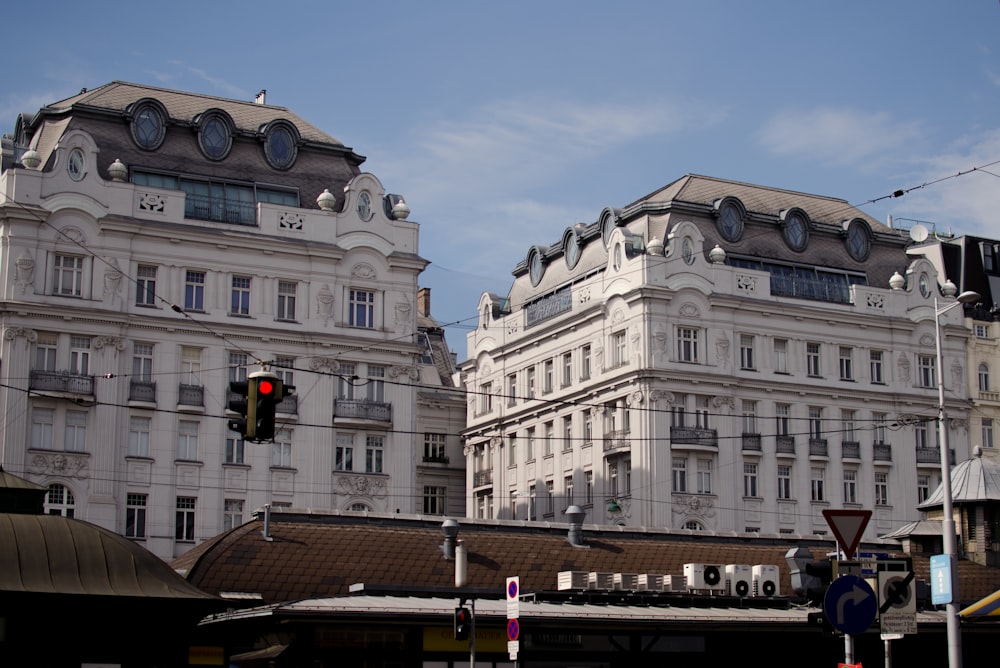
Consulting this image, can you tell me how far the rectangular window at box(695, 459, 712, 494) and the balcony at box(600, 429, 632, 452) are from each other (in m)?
3.90

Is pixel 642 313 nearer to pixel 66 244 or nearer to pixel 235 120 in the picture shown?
pixel 235 120

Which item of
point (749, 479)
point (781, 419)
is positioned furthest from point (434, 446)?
point (781, 419)

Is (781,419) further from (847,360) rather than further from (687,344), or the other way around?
(687,344)

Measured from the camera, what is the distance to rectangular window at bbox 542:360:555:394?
294ft

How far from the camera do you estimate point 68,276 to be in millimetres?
69000

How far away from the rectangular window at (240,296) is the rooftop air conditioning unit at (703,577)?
1351 inches

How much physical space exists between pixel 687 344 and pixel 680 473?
22.0ft

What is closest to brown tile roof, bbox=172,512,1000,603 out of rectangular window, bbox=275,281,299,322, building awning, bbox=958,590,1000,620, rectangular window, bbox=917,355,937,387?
building awning, bbox=958,590,1000,620

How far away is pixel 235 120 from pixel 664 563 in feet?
123

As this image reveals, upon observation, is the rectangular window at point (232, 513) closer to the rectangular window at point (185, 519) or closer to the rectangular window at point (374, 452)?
the rectangular window at point (185, 519)

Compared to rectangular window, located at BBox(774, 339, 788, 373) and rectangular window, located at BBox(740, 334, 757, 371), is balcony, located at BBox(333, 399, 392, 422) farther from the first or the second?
rectangular window, located at BBox(774, 339, 788, 373)

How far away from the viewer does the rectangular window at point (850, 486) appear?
84750mm

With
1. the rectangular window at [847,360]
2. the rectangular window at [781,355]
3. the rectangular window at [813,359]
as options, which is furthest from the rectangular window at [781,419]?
the rectangular window at [847,360]

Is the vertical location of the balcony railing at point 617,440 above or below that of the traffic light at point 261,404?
above
